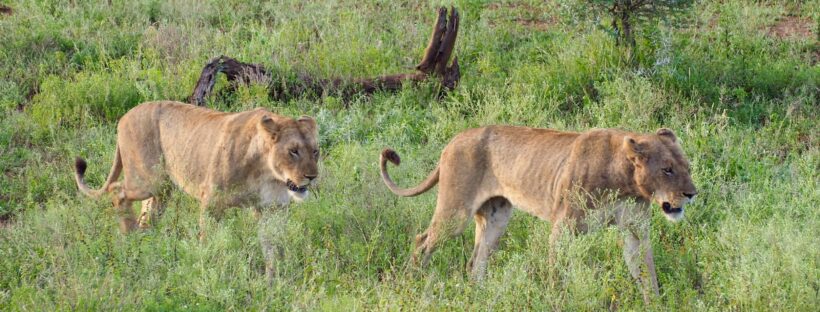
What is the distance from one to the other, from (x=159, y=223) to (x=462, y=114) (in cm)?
383

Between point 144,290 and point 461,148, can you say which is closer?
point 144,290

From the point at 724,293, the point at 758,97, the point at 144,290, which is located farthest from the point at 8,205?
the point at 758,97

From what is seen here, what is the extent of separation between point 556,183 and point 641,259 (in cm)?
70

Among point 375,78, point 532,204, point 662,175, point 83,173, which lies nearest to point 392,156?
point 532,204

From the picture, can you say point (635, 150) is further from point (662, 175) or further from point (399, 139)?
point (399, 139)

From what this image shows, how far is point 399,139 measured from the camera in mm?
11016

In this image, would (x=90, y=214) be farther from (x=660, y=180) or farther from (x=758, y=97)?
(x=758, y=97)

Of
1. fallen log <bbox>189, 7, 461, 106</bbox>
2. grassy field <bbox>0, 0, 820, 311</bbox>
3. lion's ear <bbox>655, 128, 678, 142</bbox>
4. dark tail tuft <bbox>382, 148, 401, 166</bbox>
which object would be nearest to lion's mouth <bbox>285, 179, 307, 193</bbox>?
grassy field <bbox>0, 0, 820, 311</bbox>

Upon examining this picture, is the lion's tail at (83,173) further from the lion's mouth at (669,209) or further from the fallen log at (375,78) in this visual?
the lion's mouth at (669,209)

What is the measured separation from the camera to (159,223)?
28.6 ft

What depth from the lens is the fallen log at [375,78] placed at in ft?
39.6

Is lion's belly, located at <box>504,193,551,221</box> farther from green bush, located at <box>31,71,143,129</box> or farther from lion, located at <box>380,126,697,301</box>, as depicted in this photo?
green bush, located at <box>31,71,143,129</box>

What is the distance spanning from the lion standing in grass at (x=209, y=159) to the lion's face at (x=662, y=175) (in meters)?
2.06

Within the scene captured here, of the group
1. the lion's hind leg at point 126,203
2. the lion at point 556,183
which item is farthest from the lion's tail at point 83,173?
the lion at point 556,183
